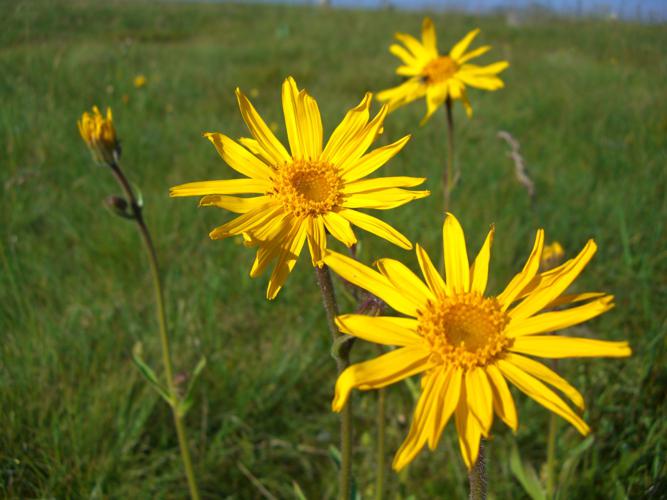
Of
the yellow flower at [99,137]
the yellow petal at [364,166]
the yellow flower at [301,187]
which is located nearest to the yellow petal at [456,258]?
the yellow flower at [301,187]

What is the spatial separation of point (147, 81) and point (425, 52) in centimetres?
483

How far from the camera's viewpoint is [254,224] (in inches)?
53.3

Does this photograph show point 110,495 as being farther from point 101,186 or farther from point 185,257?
point 101,186

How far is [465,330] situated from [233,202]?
0.64m

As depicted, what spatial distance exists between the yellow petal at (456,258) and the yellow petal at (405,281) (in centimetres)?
8

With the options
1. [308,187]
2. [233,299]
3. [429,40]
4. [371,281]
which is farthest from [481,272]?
[429,40]

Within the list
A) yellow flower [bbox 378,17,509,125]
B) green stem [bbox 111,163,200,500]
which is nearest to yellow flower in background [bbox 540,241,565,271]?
yellow flower [bbox 378,17,509,125]

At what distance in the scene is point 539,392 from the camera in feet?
3.40

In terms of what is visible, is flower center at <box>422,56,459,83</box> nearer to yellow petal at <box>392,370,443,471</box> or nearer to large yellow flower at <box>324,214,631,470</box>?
large yellow flower at <box>324,214,631,470</box>

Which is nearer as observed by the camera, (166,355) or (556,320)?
(556,320)

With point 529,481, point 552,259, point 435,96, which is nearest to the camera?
point 529,481

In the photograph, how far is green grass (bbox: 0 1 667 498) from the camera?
77.2 inches

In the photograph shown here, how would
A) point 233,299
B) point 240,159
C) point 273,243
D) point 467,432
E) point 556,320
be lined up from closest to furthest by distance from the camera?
point 467,432
point 556,320
point 273,243
point 240,159
point 233,299

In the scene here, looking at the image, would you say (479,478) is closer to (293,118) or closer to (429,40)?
(293,118)
